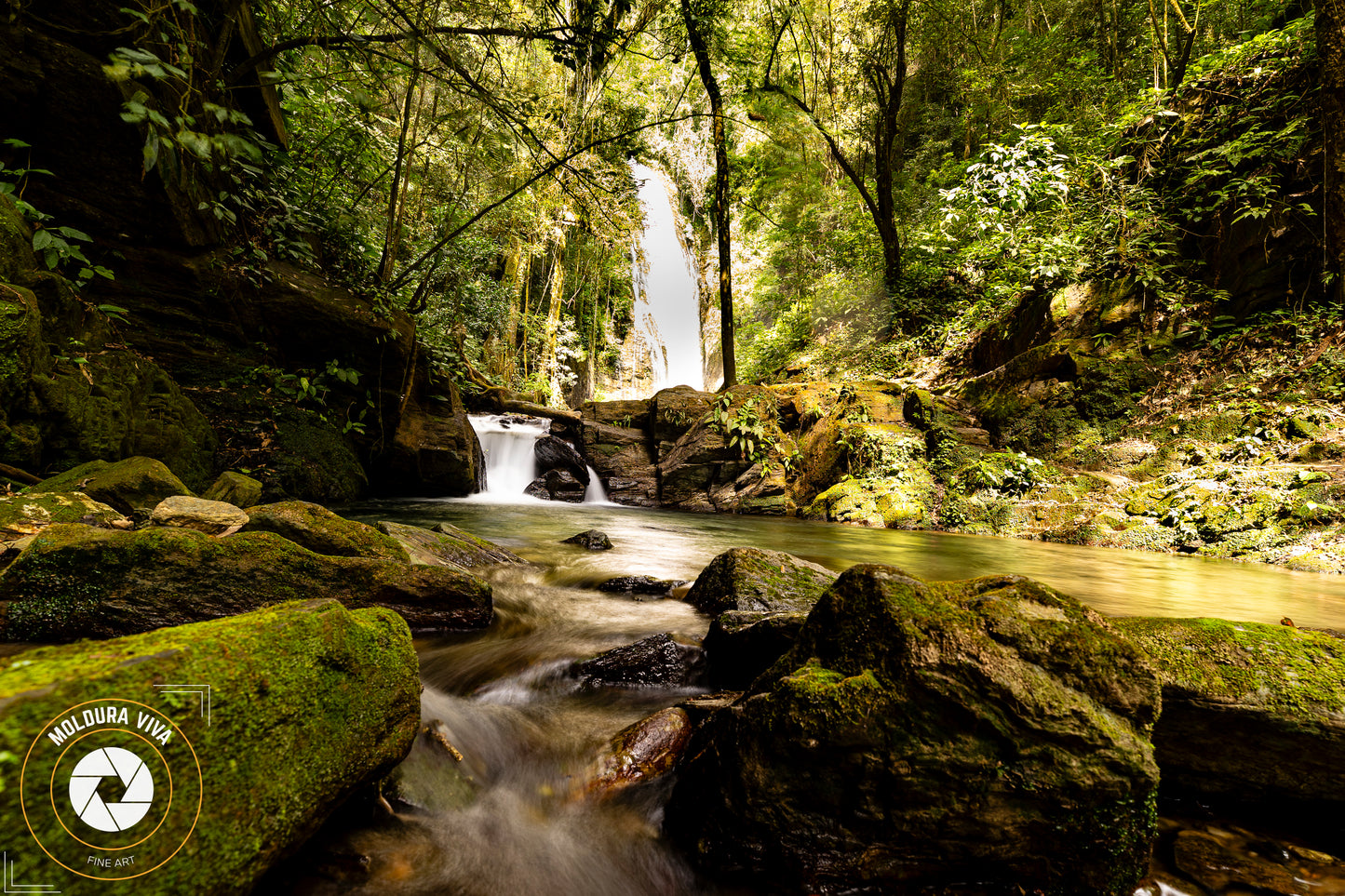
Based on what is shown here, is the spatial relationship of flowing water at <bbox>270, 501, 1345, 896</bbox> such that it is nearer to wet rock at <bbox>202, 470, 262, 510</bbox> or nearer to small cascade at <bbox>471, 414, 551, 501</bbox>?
wet rock at <bbox>202, 470, 262, 510</bbox>

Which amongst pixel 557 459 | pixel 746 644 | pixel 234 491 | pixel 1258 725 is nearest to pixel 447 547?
pixel 234 491

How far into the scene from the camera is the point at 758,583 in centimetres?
375

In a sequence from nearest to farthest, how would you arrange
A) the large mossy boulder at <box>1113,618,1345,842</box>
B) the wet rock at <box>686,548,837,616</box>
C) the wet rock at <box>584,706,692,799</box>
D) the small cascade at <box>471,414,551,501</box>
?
the large mossy boulder at <box>1113,618,1345,842</box>, the wet rock at <box>584,706,692,799</box>, the wet rock at <box>686,548,837,616</box>, the small cascade at <box>471,414,551,501</box>

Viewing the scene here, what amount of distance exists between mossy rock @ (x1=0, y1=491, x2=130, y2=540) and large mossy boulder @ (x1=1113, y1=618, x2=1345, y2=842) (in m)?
5.20

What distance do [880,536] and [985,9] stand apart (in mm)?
17024

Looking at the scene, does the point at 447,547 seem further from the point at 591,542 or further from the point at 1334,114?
the point at 1334,114

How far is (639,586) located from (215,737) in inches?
134

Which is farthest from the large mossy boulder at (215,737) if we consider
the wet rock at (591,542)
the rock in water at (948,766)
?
the wet rock at (591,542)

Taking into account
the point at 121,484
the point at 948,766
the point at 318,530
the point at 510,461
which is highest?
the point at 510,461

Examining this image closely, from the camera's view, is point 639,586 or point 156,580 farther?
point 639,586

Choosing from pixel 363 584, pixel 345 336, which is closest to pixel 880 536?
pixel 363 584

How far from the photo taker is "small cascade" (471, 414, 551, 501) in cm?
1237

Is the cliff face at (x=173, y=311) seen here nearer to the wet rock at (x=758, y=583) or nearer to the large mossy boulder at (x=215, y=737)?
the large mossy boulder at (x=215, y=737)

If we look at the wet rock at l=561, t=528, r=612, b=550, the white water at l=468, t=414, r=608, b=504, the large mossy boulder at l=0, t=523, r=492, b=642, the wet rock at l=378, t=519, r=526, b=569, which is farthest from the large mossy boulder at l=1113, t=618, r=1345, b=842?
the white water at l=468, t=414, r=608, b=504
